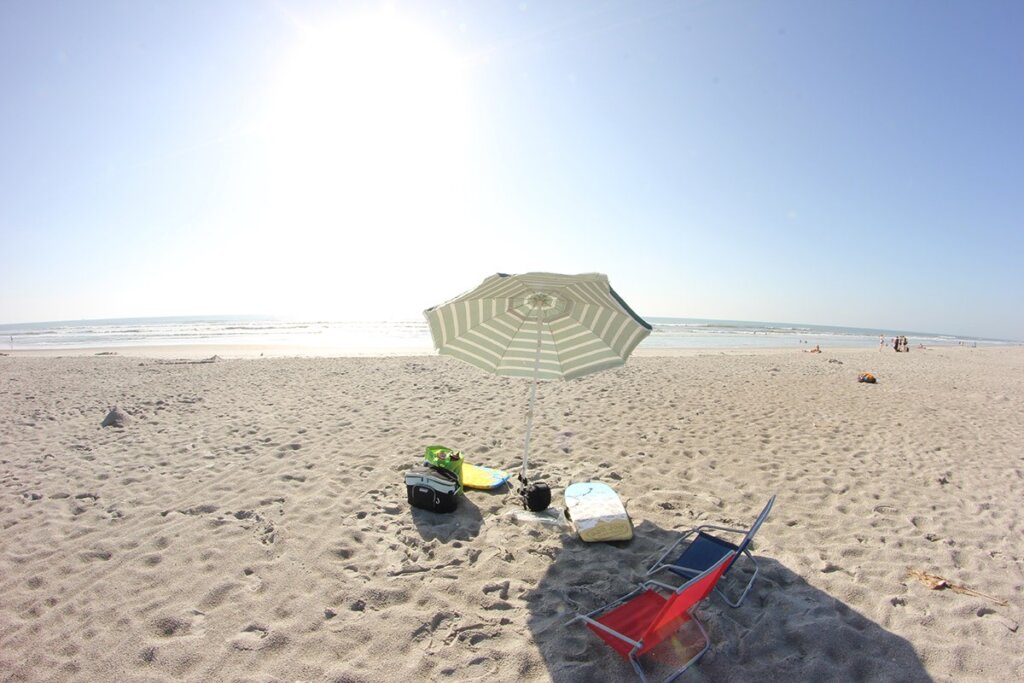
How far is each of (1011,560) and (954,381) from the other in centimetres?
1267

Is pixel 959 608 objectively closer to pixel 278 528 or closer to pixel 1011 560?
pixel 1011 560

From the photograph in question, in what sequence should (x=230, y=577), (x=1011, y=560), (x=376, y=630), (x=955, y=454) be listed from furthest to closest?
(x=955, y=454), (x=1011, y=560), (x=230, y=577), (x=376, y=630)

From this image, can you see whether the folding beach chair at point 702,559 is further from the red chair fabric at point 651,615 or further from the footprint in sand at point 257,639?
the footprint in sand at point 257,639

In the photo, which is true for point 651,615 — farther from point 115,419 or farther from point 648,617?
point 115,419

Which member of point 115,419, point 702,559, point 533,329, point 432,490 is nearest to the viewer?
point 702,559

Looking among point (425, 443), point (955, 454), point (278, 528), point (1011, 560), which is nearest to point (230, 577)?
point (278, 528)

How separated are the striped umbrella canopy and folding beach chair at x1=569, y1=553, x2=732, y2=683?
5.80 feet

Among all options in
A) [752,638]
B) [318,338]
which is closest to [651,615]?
[752,638]

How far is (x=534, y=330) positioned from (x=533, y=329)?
0.01 m

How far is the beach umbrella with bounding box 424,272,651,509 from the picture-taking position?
13.5 feet

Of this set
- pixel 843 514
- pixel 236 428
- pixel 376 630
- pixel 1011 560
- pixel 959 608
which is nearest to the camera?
pixel 376 630

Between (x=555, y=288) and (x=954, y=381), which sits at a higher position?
(x=555, y=288)

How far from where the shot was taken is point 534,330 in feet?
15.1

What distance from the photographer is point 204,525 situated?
408 centimetres
